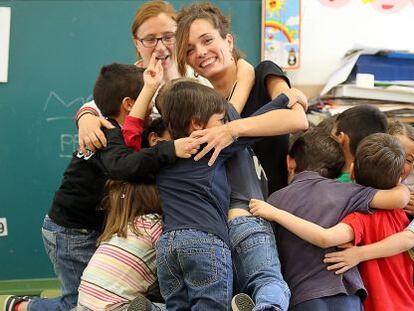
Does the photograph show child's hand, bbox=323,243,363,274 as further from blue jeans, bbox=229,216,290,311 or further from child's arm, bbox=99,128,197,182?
child's arm, bbox=99,128,197,182

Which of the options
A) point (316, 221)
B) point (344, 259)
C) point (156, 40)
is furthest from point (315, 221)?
point (156, 40)

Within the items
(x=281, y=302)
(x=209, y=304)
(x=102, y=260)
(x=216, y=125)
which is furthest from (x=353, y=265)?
(x=102, y=260)

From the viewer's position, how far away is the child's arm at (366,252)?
4.01ft

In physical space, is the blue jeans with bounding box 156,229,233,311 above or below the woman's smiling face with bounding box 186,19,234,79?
below

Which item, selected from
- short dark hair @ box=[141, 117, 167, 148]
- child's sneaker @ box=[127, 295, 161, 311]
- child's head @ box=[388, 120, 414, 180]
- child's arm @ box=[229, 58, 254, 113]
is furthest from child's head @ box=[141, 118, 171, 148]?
child's head @ box=[388, 120, 414, 180]

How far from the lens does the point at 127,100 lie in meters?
1.52

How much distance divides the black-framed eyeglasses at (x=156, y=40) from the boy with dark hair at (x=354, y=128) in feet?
2.28

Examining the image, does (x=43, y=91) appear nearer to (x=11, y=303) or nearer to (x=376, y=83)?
(x=11, y=303)

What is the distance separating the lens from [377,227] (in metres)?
1.27

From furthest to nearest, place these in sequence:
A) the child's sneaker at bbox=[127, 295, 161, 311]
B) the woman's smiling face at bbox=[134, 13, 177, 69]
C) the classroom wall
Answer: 1. the classroom wall
2. the woman's smiling face at bbox=[134, 13, 177, 69]
3. the child's sneaker at bbox=[127, 295, 161, 311]

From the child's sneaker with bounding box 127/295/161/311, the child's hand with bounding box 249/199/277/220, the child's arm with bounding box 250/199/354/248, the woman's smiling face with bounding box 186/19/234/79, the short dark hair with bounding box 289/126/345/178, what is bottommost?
the child's sneaker with bounding box 127/295/161/311

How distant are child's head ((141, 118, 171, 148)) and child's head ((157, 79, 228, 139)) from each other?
0.39 feet

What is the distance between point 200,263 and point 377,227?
49 cm

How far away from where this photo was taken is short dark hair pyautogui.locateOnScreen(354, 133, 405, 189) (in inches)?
49.6
